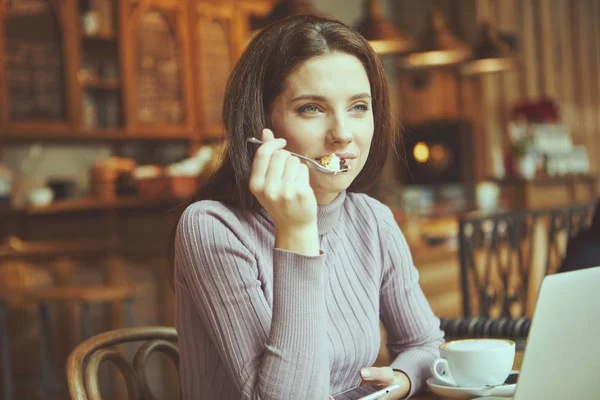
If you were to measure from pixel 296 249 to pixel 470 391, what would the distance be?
34 centimetres

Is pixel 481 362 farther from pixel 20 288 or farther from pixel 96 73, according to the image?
pixel 96 73

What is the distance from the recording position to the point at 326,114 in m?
1.36

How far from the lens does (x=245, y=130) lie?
4.66ft

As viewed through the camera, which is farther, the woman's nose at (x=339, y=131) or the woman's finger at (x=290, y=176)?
the woman's nose at (x=339, y=131)

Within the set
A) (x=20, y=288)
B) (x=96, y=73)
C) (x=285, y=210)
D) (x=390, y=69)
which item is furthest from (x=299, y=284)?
(x=390, y=69)

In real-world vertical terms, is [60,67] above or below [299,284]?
above

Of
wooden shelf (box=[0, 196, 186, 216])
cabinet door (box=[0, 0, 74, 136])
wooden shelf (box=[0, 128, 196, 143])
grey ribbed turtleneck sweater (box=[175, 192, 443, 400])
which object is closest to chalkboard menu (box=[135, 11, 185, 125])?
wooden shelf (box=[0, 128, 196, 143])

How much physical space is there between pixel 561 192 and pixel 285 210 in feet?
18.3

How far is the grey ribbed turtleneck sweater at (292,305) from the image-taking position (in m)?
1.20

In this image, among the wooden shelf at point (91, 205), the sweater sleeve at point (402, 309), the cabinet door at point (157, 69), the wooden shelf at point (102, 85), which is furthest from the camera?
the cabinet door at point (157, 69)

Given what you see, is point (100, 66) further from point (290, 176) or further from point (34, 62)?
point (290, 176)

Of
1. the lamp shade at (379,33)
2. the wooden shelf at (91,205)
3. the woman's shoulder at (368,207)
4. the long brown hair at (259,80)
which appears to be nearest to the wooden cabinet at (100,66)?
the wooden shelf at (91,205)

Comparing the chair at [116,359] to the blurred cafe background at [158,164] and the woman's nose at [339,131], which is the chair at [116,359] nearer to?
the woman's nose at [339,131]

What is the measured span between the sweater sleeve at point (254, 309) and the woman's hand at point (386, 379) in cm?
9
